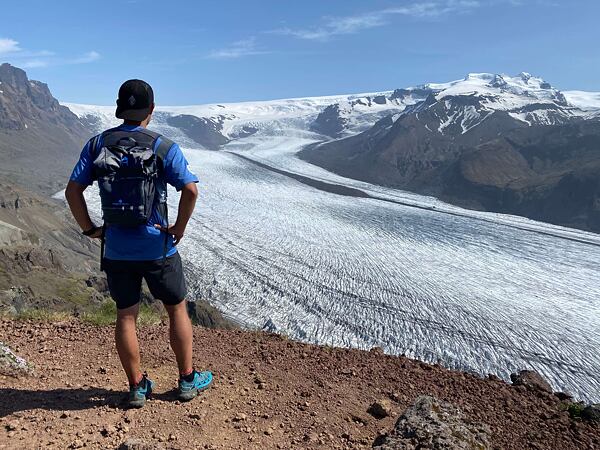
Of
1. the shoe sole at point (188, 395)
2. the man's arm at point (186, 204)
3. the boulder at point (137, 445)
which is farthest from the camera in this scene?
the shoe sole at point (188, 395)

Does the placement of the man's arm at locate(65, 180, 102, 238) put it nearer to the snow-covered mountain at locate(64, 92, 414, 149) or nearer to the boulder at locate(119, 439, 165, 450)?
the boulder at locate(119, 439, 165, 450)

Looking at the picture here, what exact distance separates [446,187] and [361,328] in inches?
2062

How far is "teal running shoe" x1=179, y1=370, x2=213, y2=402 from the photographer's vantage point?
3.92 metres

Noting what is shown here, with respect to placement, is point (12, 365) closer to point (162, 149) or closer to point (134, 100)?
point (162, 149)

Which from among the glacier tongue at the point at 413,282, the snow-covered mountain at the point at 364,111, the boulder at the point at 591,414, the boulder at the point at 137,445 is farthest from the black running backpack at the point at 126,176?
the snow-covered mountain at the point at 364,111

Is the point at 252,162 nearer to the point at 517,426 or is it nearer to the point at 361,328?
the point at 361,328

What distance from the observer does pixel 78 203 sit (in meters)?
3.46

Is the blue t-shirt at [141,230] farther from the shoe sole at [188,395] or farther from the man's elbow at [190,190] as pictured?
the shoe sole at [188,395]

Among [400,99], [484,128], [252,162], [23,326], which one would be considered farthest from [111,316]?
[400,99]

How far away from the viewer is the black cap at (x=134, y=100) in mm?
3449

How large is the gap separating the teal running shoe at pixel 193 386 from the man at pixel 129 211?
33 centimetres

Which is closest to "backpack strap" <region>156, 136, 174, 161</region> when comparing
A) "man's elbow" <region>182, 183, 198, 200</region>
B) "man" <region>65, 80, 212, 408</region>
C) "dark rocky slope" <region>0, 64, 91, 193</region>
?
"man" <region>65, 80, 212, 408</region>

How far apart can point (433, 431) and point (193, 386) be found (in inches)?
69.5

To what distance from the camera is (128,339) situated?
12.0 feet
